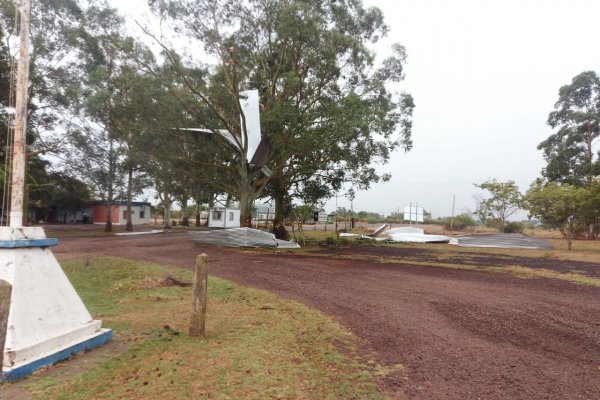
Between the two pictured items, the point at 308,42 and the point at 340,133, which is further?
the point at 308,42

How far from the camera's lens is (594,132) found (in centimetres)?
3278

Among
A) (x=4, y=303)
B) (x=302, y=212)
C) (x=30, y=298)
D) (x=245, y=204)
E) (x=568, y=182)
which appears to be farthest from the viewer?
(x=568, y=182)

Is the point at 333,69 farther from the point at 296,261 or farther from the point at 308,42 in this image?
the point at 296,261

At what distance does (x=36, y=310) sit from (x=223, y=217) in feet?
118

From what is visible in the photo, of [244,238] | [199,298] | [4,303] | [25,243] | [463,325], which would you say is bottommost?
[463,325]

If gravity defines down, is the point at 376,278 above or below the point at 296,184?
below

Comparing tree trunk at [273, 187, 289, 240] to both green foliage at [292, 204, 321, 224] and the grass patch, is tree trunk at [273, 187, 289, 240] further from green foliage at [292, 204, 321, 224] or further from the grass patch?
the grass patch

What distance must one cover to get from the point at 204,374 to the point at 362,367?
166cm

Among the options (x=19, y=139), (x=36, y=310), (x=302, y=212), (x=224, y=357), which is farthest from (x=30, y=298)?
(x=302, y=212)

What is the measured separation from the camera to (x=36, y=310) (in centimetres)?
383

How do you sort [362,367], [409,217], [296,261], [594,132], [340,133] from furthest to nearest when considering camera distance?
[409,217]
[594,132]
[340,133]
[296,261]
[362,367]

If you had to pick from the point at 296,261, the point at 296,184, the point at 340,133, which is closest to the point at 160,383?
the point at 296,261

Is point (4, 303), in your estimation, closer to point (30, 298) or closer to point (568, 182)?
point (30, 298)

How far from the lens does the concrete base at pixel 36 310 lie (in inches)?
140
